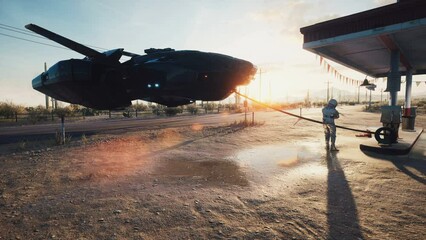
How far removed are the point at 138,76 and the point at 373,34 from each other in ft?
24.6

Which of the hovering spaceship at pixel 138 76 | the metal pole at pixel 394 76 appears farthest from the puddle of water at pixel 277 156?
the hovering spaceship at pixel 138 76

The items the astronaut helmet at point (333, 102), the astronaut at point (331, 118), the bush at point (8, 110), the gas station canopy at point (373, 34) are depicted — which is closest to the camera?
the gas station canopy at point (373, 34)

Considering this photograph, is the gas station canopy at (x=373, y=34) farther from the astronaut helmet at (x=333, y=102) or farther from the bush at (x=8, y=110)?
the bush at (x=8, y=110)

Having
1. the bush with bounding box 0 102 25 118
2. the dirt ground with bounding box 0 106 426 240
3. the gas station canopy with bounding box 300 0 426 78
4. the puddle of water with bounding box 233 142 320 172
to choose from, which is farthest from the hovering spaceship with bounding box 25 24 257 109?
the bush with bounding box 0 102 25 118

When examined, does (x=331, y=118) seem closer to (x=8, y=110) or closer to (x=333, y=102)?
(x=333, y=102)

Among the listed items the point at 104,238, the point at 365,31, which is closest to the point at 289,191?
the point at 104,238

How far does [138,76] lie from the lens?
2.18 metres

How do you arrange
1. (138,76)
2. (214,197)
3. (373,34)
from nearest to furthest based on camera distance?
(138,76) → (214,197) → (373,34)

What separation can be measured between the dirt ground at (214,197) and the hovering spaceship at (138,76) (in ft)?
6.85

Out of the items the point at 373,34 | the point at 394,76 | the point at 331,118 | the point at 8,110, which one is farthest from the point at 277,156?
the point at 8,110

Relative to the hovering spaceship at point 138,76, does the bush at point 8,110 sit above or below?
below

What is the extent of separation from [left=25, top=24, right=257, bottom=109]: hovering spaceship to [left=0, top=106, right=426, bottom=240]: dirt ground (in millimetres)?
2089

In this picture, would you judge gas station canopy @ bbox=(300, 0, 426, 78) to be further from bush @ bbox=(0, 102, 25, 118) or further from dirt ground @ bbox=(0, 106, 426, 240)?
bush @ bbox=(0, 102, 25, 118)

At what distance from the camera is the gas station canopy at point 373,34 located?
20.5ft
